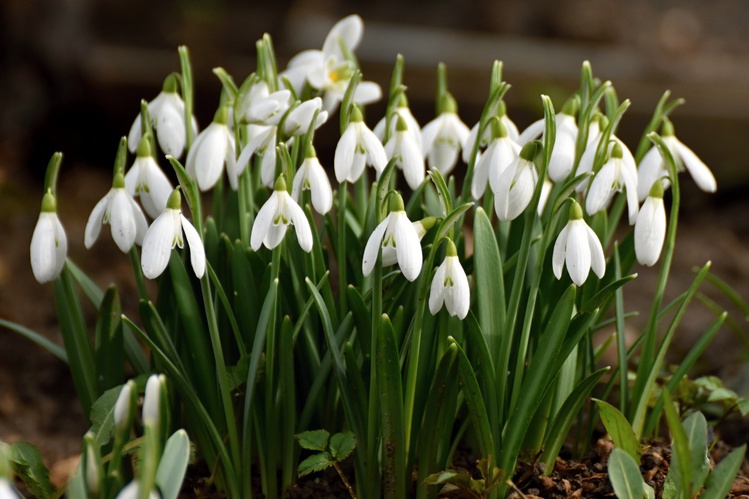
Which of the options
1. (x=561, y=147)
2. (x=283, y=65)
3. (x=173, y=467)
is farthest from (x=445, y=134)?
(x=283, y=65)

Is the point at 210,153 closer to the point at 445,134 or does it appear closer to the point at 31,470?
the point at 445,134

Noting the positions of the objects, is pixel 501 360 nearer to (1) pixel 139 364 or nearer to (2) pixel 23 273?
(1) pixel 139 364

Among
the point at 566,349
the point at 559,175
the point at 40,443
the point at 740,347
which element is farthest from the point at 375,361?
Answer: the point at 740,347

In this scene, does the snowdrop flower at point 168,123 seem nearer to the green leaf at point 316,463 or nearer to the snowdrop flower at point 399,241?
the snowdrop flower at point 399,241

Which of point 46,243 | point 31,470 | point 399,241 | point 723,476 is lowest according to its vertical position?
point 31,470

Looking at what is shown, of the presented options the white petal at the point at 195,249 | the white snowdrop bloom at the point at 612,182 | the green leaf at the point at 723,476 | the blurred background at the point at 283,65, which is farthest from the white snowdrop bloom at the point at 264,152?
the blurred background at the point at 283,65
